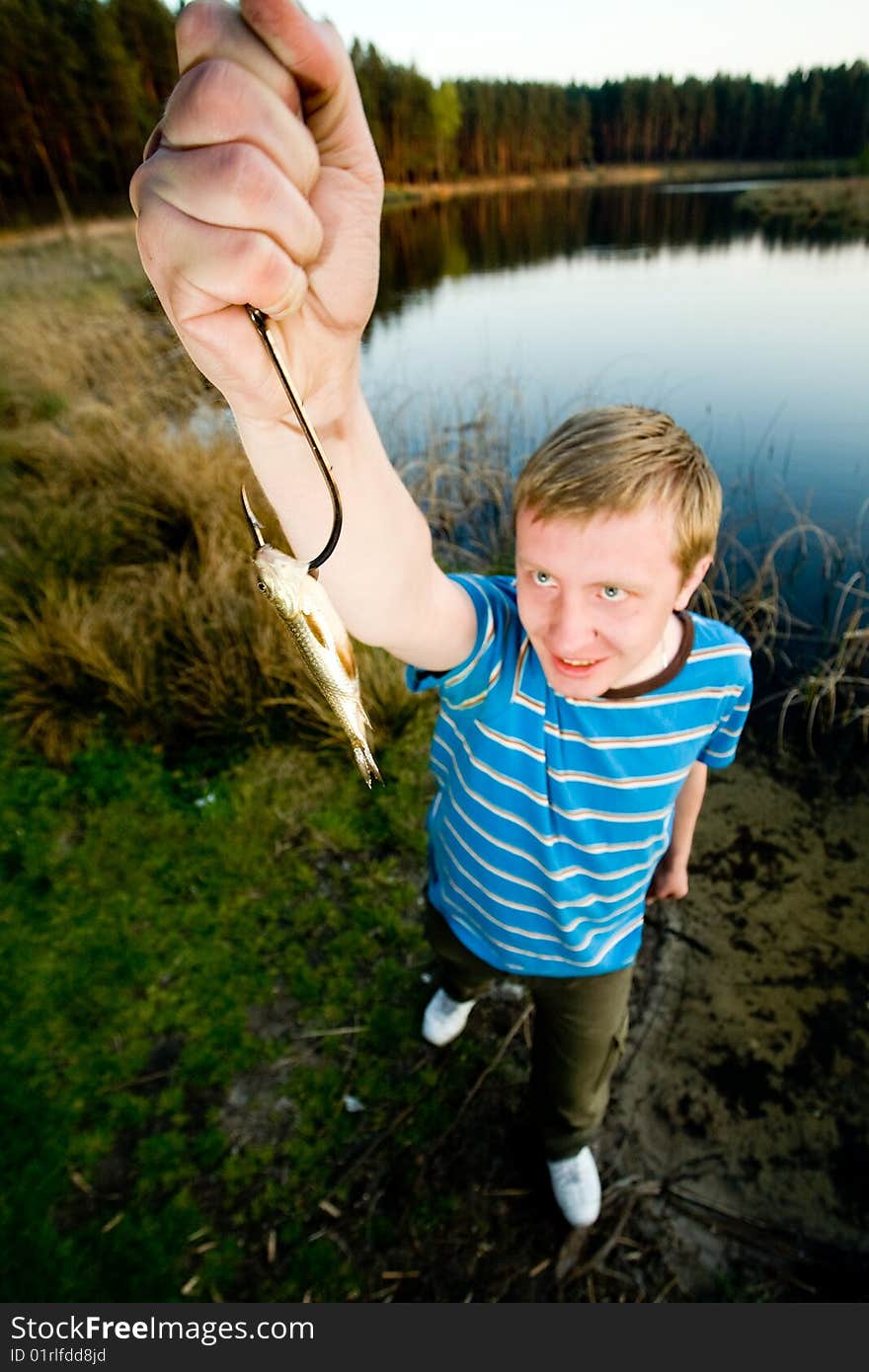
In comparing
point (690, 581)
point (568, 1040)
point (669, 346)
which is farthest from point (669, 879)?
point (669, 346)

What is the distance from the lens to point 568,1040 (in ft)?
6.34

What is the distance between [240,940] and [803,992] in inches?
96.4

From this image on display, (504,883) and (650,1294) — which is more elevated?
(504,883)

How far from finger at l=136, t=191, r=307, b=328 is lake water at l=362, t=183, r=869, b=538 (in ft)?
21.7

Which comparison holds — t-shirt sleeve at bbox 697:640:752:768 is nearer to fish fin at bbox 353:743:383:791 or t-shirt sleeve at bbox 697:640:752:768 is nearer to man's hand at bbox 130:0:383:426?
fish fin at bbox 353:743:383:791

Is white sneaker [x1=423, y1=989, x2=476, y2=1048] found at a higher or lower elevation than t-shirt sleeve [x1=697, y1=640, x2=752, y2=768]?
lower

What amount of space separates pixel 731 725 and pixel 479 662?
0.81m

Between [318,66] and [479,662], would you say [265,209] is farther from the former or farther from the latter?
[479,662]

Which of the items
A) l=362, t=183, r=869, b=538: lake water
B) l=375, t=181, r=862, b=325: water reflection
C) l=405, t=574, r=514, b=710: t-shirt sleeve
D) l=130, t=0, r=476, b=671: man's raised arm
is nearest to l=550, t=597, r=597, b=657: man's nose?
l=405, t=574, r=514, b=710: t-shirt sleeve

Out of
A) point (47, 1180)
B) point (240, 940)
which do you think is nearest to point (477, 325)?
point (240, 940)

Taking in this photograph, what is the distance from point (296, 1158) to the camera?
2283 millimetres

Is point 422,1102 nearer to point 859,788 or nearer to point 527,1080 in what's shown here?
point 527,1080

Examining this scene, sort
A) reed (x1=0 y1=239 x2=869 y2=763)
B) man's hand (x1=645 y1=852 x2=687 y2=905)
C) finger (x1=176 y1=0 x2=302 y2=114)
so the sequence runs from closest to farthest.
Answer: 1. finger (x1=176 y1=0 x2=302 y2=114)
2. man's hand (x1=645 y1=852 x2=687 y2=905)
3. reed (x1=0 y1=239 x2=869 y2=763)

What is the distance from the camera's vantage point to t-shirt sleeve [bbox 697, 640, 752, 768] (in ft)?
5.84
